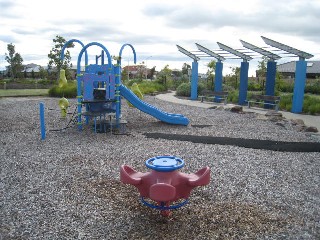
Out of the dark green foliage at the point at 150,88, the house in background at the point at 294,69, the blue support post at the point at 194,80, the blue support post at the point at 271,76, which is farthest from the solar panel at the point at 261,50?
the house in background at the point at 294,69

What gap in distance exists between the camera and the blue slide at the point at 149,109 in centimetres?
1002

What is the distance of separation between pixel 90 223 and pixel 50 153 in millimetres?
3470

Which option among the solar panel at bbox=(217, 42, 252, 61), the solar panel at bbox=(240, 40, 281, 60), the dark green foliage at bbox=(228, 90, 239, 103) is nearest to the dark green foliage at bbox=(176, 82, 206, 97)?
the dark green foliage at bbox=(228, 90, 239, 103)

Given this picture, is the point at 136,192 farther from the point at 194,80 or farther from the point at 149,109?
the point at 194,80

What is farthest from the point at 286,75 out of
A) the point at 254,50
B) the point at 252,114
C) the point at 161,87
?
the point at 252,114

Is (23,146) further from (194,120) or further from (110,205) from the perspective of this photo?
(194,120)

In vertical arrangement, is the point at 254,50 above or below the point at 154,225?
above

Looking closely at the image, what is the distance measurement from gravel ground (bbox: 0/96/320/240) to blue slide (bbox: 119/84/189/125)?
1816 millimetres

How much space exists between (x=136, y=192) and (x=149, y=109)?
5.81 metres

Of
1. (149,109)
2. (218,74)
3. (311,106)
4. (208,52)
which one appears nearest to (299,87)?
(311,106)

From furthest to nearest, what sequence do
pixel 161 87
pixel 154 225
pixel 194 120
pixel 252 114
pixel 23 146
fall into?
pixel 161 87
pixel 252 114
pixel 194 120
pixel 23 146
pixel 154 225

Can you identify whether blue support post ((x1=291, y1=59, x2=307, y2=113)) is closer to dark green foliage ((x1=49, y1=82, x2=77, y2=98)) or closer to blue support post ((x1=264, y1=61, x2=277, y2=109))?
blue support post ((x1=264, y1=61, x2=277, y2=109))

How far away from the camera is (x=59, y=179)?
204 inches

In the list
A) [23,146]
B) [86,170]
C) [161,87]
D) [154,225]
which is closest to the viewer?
[154,225]
